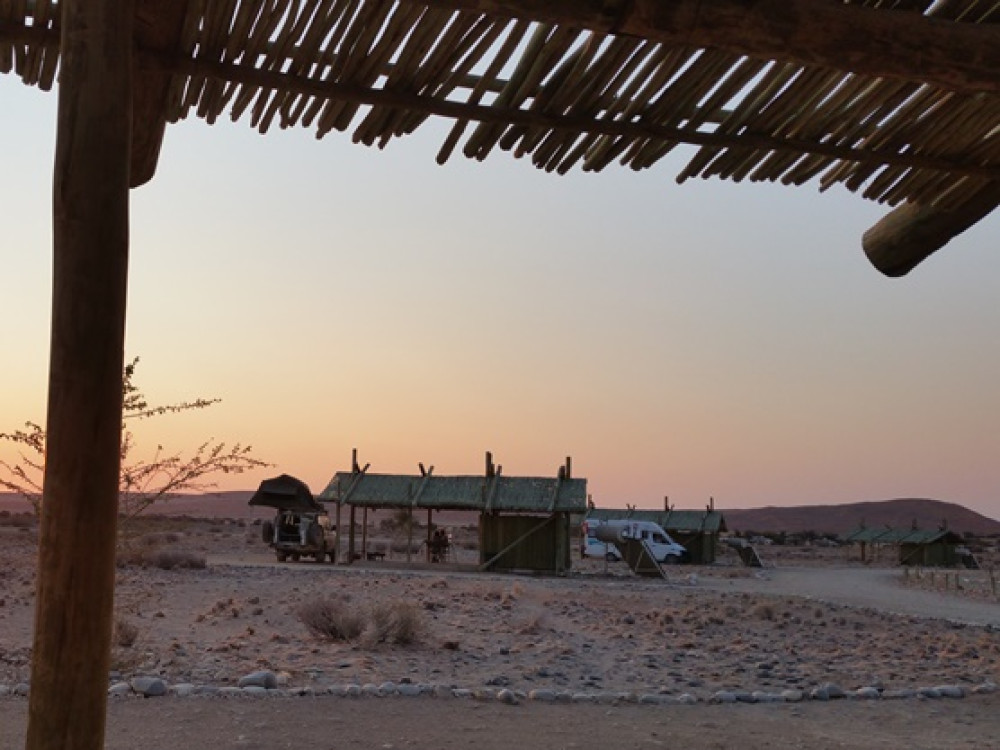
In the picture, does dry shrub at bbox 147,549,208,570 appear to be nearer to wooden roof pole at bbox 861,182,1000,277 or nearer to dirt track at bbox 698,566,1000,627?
dirt track at bbox 698,566,1000,627

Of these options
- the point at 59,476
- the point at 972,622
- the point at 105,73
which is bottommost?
the point at 972,622

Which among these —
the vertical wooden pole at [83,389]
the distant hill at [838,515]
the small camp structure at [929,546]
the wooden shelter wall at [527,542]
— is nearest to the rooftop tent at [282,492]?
the wooden shelter wall at [527,542]

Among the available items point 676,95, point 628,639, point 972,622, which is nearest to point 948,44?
point 676,95

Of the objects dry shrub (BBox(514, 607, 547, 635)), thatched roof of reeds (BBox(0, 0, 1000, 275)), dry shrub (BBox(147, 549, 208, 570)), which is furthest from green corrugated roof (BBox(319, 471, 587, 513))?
thatched roof of reeds (BBox(0, 0, 1000, 275))

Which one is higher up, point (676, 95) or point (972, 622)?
point (676, 95)

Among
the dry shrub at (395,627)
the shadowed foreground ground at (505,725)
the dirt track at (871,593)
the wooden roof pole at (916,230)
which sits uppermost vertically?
the wooden roof pole at (916,230)

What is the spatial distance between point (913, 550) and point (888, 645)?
40313mm

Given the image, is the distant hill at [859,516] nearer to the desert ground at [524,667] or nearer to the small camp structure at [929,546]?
the small camp structure at [929,546]

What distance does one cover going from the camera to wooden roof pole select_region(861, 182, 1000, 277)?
3.96m

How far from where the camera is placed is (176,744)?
577 centimetres

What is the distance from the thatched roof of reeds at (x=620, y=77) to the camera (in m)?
2.71

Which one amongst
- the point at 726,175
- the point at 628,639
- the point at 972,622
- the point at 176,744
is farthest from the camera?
the point at 972,622

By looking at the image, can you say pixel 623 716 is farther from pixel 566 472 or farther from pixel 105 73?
pixel 566 472

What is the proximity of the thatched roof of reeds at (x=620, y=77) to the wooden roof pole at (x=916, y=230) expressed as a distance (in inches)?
1.4
